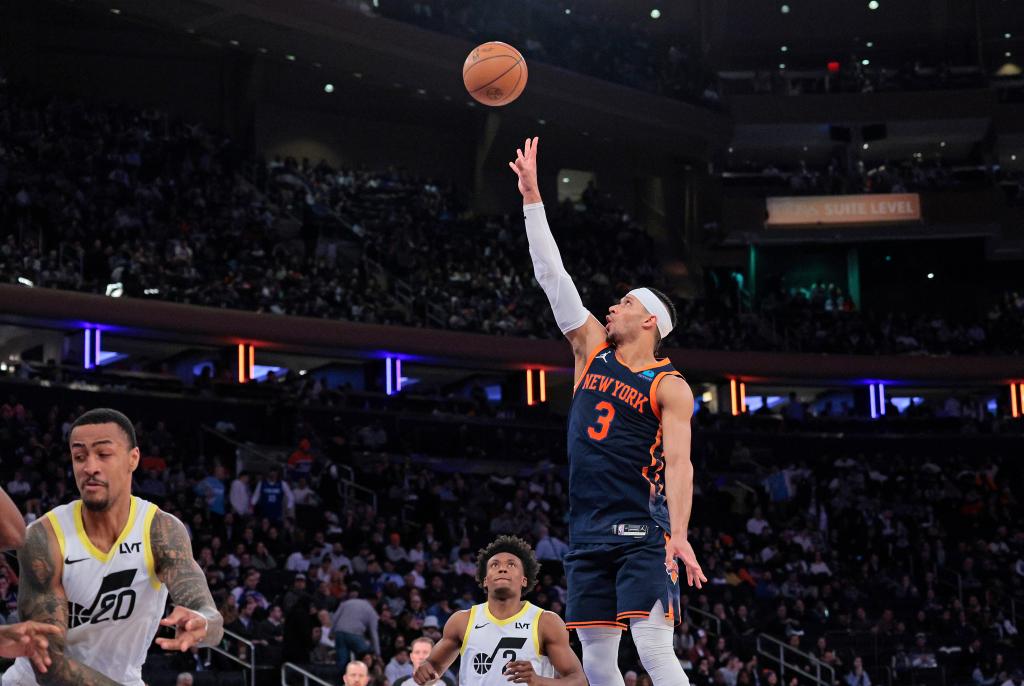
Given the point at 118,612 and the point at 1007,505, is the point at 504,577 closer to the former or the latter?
the point at 118,612

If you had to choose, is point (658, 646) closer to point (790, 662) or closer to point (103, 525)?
point (103, 525)

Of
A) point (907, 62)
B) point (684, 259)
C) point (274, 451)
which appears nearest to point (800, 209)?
point (684, 259)

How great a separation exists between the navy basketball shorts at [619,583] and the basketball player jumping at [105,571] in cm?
225

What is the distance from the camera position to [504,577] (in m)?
8.02

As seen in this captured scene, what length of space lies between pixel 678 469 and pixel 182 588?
2.56 meters

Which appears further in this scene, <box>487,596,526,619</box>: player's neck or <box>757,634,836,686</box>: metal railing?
<box>757,634,836,686</box>: metal railing

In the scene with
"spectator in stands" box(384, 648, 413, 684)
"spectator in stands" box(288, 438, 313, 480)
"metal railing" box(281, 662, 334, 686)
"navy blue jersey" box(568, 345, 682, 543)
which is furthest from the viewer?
"spectator in stands" box(288, 438, 313, 480)

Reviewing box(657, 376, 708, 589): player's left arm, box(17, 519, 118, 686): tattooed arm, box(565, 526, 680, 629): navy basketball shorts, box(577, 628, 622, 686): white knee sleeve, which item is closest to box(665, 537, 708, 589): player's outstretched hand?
box(657, 376, 708, 589): player's left arm

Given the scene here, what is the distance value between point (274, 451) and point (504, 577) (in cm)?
2057

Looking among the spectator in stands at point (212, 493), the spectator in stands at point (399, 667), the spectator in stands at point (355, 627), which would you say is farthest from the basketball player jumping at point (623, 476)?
the spectator in stands at point (212, 493)

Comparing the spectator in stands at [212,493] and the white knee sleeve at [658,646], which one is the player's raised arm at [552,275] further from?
the spectator in stands at [212,493]

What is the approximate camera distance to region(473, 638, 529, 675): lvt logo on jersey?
25.7ft

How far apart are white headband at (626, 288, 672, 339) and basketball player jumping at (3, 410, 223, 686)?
116 inches

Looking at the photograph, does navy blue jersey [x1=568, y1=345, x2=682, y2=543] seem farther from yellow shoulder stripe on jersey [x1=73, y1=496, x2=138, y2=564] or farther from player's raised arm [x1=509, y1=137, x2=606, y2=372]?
yellow shoulder stripe on jersey [x1=73, y1=496, x2=138, y2=564]
